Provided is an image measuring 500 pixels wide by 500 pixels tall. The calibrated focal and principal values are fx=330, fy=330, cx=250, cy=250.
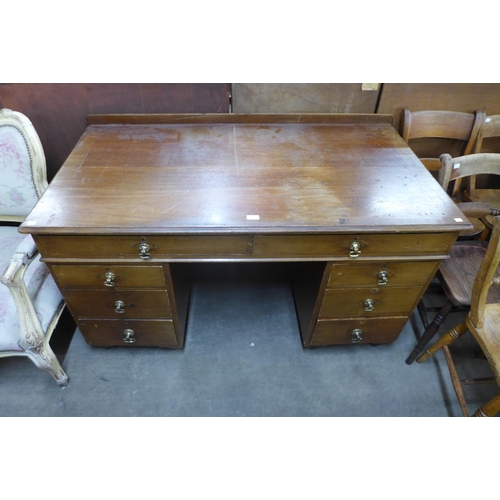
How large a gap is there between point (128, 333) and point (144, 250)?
551 mm

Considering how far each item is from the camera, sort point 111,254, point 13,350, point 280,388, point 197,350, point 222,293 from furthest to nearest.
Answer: point 222,293
point 197,350
point 280,388
point 13,350
point 111,254

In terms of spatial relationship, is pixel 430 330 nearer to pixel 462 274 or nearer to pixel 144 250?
pixel 462 274

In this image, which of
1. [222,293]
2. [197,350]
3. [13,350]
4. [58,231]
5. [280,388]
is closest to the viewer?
[58,231]

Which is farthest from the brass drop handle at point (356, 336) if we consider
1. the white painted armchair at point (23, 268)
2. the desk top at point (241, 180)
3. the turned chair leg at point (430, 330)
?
the white painted armchair at point (23, 268)

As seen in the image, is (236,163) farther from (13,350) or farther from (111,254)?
(13,350)

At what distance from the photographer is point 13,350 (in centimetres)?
127

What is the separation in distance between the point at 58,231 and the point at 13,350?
1.93 feet

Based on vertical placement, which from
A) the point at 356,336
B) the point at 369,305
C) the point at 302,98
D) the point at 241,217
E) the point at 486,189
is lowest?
the point at 356,336

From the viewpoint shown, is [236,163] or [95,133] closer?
[236,163]

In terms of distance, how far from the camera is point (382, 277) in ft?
4.16

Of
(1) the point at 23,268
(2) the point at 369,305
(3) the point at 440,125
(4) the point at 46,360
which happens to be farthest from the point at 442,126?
(4) the point at 46,360

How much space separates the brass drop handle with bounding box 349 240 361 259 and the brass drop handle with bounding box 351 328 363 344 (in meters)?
0.49

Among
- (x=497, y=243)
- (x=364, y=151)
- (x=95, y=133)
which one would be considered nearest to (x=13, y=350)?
(x=95, y=133)

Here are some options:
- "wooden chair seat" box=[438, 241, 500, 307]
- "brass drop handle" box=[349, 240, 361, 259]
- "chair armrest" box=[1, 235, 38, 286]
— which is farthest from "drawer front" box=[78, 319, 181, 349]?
"wooden chair seat" box=[438, 241, 500, 307]
